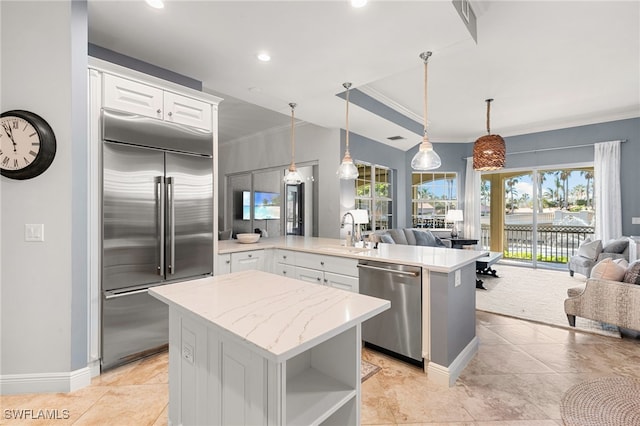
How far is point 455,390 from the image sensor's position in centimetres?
218

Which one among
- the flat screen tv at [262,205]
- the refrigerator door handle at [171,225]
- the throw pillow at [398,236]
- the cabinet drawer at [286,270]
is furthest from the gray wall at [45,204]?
the flat screen tv at [262,205]

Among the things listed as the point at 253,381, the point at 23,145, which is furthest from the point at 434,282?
the point at 23,145

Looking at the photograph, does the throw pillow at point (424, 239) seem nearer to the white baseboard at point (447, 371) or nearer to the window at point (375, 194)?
the window at point (375, 194)

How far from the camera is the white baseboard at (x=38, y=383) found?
2.02 metres

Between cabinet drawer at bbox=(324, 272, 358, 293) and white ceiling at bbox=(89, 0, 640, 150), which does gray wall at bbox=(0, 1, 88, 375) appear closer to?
white ceiling at bbox=(89, 0, 640, 150)

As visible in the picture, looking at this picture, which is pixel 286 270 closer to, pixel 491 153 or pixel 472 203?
pixel 491 153

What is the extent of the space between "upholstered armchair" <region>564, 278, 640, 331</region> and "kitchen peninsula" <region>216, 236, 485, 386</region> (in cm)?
137

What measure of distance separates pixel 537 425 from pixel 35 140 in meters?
3.70

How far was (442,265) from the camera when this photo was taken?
2.24 m

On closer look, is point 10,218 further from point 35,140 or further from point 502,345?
point 502,345

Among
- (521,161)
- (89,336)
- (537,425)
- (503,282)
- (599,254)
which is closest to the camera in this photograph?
(537,425)

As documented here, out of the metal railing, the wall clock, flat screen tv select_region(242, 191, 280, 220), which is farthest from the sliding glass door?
the wall clock

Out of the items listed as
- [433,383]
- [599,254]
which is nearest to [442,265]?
[433,383]

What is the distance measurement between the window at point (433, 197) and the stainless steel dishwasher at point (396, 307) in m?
4.78
